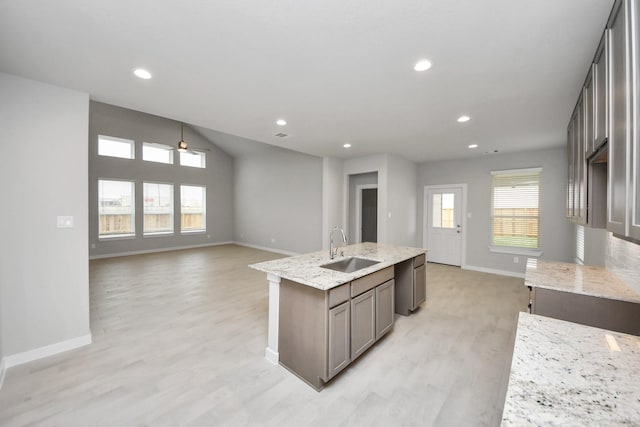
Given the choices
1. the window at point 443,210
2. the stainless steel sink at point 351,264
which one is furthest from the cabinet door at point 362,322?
the window at point 443,210

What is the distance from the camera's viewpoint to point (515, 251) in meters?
5.39

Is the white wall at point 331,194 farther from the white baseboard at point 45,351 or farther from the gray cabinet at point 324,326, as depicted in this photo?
the white baseboard at point 45,351

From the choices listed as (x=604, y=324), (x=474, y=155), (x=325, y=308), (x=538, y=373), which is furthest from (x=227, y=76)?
(x=474, y=155)

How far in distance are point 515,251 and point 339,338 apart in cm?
504

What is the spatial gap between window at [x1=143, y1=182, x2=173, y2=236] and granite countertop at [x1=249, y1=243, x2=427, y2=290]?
684 cm

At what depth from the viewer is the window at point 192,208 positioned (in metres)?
8.50

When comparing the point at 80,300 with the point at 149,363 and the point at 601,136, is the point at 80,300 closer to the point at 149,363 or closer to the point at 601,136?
the point at 149,363

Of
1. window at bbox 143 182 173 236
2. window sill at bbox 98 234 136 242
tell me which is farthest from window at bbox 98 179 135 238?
window at bbox 143 182 173 236

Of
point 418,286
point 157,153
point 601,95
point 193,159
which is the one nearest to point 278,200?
point 193,159

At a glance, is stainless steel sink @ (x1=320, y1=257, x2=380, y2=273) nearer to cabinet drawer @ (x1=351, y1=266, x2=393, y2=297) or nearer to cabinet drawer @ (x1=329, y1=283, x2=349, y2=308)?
cabinet drawer @ (x1=351, y1=266, x2=393, y2=297)

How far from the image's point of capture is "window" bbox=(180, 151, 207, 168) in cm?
843

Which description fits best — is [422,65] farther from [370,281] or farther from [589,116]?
[370,281]

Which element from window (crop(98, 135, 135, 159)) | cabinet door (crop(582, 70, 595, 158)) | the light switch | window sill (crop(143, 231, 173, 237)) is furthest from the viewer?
window sill (crop(143, 231, 173, 237))

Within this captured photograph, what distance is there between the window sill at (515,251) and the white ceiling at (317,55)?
282 centimetres
